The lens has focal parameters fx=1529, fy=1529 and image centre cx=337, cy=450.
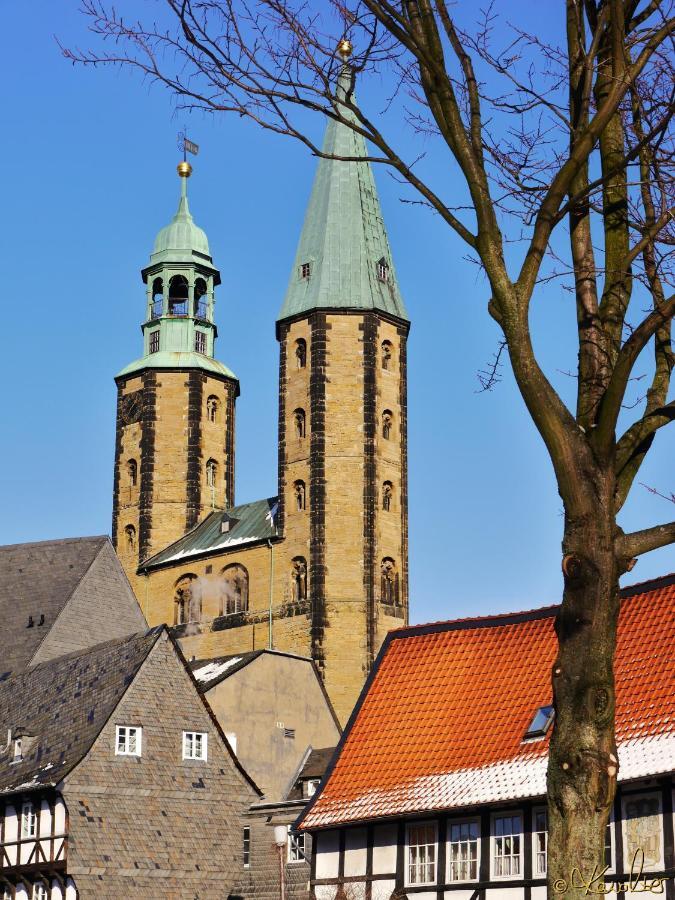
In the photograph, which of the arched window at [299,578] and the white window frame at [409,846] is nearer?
the white window frame at [409,846]

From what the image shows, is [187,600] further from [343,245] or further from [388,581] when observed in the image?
[343,245]

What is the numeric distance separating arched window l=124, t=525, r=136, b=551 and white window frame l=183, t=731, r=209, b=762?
39.5 metres

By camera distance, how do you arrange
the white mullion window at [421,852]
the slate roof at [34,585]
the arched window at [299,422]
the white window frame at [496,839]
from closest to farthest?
1. the white window frame at [496,839]
2. the white mullion window at [421,852]
3. the slate roof at [34,585]
4. the arched window at [299,422]

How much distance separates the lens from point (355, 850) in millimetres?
26078

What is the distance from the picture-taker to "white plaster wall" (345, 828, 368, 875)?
2594 cm

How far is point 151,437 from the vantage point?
2980 inches

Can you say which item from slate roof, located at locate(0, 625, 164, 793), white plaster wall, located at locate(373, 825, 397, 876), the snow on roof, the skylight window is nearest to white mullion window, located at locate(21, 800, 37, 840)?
slate roof, located at locate(0, 625, 164, 793)

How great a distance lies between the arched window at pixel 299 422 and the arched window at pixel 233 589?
6.58m

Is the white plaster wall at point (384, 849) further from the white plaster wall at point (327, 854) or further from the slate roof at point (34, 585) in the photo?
the slate roof at point (34, 585)

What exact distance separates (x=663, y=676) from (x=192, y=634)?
156 feet

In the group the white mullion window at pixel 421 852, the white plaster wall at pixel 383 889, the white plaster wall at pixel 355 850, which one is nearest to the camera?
the white mullion window at pixel 421 852

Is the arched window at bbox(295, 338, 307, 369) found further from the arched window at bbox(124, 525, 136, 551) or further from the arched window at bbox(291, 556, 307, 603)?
the arched window at bbox(124, 525, 136, 551)

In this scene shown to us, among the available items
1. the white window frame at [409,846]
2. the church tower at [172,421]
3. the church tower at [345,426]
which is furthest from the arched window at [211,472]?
the white window frame at [409,846]

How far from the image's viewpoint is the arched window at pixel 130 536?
75.1 meters
